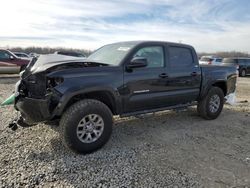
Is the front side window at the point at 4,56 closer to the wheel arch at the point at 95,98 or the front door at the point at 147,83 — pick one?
the front door at the point at 147,83

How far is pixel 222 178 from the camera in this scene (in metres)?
3.86

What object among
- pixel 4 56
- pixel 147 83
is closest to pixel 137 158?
pixel 147 83

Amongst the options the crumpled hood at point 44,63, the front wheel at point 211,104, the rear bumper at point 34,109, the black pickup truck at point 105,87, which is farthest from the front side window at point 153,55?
the rear bumper at point 34,109

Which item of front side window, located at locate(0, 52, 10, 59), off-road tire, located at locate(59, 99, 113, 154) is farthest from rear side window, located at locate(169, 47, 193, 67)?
front side window, located at locate(0, 52, 10, 59)

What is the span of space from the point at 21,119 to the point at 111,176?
211 centimetres

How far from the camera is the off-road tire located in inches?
169

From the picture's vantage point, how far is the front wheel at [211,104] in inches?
266

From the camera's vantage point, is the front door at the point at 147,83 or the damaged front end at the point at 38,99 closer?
the damaged front end at the point at 38,99

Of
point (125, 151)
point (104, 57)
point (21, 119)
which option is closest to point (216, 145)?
point (125, 151)

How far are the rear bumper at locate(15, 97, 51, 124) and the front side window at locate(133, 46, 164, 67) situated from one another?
2025mm

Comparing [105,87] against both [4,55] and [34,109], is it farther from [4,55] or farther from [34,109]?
[4,55]

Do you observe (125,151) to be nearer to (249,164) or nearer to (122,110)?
(122,110)

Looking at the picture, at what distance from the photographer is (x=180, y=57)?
6184mm

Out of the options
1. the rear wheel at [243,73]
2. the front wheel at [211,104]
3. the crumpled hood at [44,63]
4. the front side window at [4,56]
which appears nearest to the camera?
the crumpled hood at [44,63]
